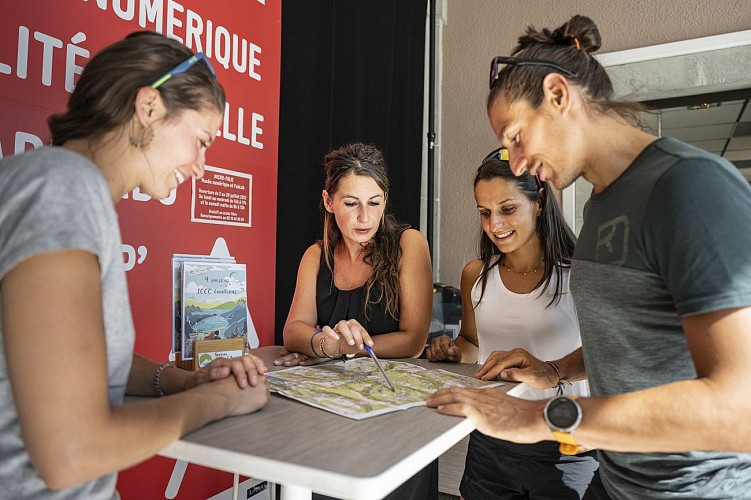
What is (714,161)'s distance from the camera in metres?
0.83

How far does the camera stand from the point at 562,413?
88cm

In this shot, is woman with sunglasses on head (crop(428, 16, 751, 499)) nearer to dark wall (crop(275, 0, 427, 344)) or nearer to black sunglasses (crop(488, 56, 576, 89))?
black sunglasses (crop(488, 56, 576, 89))

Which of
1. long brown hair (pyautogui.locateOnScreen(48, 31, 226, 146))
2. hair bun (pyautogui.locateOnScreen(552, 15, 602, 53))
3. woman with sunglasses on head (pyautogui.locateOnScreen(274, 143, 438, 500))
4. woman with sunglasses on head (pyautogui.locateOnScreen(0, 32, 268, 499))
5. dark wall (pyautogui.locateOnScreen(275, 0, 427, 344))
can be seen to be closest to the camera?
woman with sunglasses on head (pyautogui.locateOnScreen(0, 32, 268, 499))

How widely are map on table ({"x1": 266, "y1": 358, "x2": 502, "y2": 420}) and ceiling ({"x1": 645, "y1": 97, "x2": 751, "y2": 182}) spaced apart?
103 inches

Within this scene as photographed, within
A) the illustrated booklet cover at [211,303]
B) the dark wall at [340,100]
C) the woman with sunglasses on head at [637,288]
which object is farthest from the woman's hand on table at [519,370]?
the dark wall at [340,100]

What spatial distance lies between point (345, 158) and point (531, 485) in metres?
1.18

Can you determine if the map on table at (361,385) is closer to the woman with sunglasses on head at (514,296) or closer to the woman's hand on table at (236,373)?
the woman's hand on table at (236,373)

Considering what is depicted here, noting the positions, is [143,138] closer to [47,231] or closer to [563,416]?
[47,231]

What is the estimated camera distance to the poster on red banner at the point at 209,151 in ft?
5.05

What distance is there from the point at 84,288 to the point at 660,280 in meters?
0.82

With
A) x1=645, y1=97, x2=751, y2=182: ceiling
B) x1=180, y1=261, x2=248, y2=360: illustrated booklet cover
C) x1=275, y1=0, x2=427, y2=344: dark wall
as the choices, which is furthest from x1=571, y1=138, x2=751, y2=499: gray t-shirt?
x1=645, y1=97, x2=751, y2=182: ceiling

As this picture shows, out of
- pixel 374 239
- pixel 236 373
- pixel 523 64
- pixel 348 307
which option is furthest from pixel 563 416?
pixel 374 239

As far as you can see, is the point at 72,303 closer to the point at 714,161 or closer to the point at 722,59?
the point at 714,161

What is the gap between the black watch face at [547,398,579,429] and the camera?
0.87m
